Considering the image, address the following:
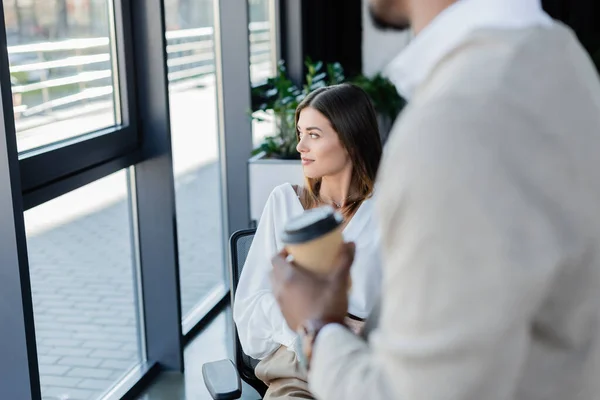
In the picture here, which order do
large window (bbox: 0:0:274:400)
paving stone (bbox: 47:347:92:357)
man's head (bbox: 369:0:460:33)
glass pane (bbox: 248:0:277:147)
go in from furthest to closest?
glass pane (bbox: 248:0:277:147) → paving stone (bbox: 47:347:92:357) → large window (bbox: 0:0:274:400) → man's head (bbox: 369:0:460:33)

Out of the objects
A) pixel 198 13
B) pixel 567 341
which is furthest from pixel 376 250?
pixel 198 13

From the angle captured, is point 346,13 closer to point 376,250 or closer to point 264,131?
point 264,131

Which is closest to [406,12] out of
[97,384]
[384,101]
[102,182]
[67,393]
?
[102,182]

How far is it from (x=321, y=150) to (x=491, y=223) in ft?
5.36

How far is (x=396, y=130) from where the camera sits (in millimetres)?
723

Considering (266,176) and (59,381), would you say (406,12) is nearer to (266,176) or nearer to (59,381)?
(59,381)

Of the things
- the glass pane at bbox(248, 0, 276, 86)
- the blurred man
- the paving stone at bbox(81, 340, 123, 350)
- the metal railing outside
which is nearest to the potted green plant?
the glass pane at bbox(248, 0, 276, 86)

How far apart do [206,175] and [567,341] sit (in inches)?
161

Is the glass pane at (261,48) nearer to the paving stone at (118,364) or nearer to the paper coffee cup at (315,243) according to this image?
the paving stone at (118,364)

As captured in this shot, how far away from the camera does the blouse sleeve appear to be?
82.3 inches

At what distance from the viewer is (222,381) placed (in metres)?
1.98

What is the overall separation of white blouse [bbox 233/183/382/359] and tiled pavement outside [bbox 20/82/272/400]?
3.36 feet

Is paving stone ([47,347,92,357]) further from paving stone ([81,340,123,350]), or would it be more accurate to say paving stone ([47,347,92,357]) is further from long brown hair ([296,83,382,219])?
long brown hair ([296,83,382,219])

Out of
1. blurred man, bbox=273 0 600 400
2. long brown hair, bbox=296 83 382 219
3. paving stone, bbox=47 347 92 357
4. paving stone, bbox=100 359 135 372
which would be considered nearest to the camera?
blurred man, bbox=273 0 600 400
